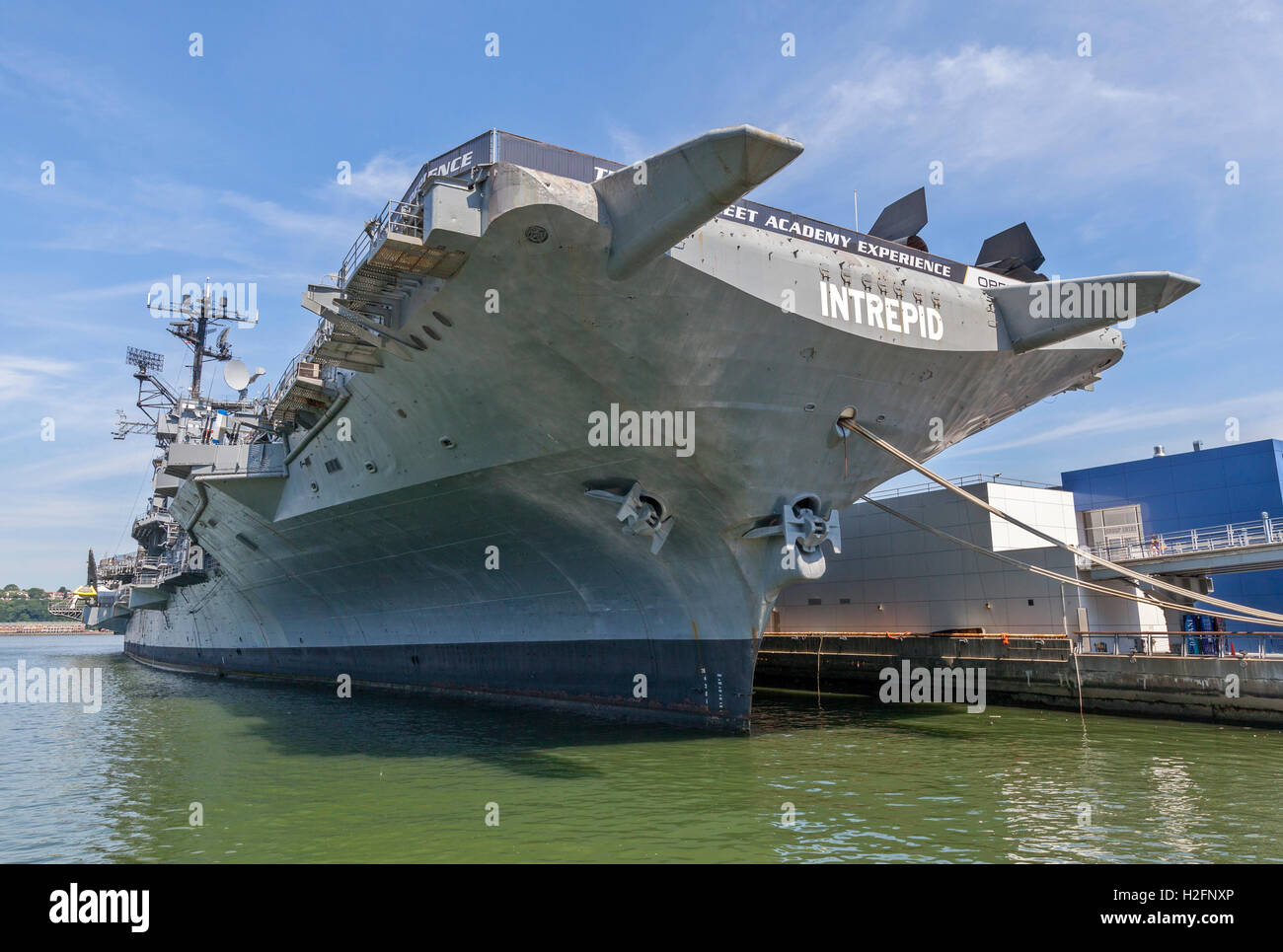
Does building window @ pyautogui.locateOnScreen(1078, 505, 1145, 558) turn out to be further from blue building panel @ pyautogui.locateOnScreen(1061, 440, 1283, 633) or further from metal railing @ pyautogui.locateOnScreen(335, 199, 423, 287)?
metal railing @ pyautogui.locateOnScreen(335, 199, 423, 287)

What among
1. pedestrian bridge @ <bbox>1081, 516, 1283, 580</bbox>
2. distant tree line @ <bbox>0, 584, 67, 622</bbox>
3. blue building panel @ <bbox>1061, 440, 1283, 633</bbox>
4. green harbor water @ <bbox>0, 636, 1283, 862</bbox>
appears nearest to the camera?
green harbor water @ <bbox>0, 636, 1283, 862</bbox>

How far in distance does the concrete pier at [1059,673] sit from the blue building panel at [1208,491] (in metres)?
8.04

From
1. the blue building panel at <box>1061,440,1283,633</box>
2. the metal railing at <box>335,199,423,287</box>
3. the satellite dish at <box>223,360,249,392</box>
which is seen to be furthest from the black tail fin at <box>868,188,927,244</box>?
the satellite dish at <box>223,360,249,392</box>

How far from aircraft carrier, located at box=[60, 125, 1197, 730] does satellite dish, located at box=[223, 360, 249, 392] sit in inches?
242

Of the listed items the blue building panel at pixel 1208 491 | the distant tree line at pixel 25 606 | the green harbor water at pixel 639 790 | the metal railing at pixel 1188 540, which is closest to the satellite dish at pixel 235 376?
the green harbor water at pixel 639 790

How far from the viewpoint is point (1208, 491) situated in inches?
960

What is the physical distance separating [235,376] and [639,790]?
19.7 meters

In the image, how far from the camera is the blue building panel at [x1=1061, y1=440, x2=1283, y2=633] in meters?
23.2

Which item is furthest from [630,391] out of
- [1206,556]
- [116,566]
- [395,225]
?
Result: [116,566]

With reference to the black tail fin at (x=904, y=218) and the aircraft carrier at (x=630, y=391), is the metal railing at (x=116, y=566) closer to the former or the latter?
the aircraft carrier at (x=630, y=391)

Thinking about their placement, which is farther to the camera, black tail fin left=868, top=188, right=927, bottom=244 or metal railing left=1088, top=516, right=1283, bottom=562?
metal railing left=1088, top=516, right=1283, bottom=562

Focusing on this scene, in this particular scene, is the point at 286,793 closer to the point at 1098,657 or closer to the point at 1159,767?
the point at 1159,767
